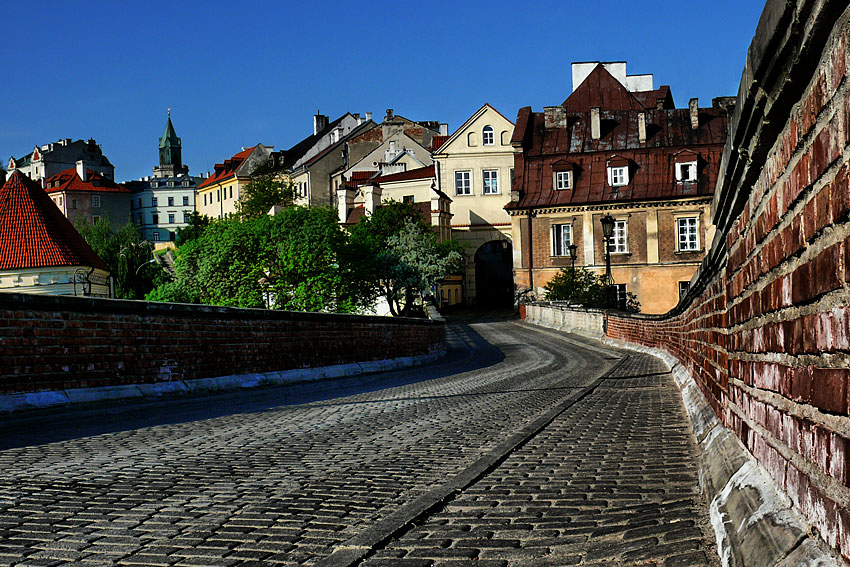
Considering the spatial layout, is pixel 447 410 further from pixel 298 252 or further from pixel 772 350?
pixel 298 252

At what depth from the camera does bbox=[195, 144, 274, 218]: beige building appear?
128250mm

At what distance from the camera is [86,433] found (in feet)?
32.8

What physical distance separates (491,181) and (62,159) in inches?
4272

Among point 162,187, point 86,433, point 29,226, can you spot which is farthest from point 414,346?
point 162,187

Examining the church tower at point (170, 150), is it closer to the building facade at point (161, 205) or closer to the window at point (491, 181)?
the building facade at point (161, 205)

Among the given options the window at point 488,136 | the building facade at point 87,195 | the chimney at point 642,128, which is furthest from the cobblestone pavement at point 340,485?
the building facade at point 87,195

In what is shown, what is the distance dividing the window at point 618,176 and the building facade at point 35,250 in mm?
33294

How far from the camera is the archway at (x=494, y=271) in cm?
7825

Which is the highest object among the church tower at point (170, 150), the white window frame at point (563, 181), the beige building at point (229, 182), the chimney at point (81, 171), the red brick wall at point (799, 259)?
the church tower at point (170, 150)

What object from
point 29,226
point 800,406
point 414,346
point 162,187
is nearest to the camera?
point 800,406

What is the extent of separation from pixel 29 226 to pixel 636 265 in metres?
37.1

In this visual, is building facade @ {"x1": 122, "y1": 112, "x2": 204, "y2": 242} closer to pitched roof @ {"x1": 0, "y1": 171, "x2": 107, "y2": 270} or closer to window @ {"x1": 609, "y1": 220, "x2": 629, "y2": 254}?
pitched roof @ {"x1": 0, "y1": 171, "x2": 107, "y2": 270}

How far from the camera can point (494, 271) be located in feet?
261

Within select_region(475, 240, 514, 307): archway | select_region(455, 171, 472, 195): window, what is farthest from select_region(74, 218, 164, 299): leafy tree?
select_region(475, 240, 514, 307): archway
